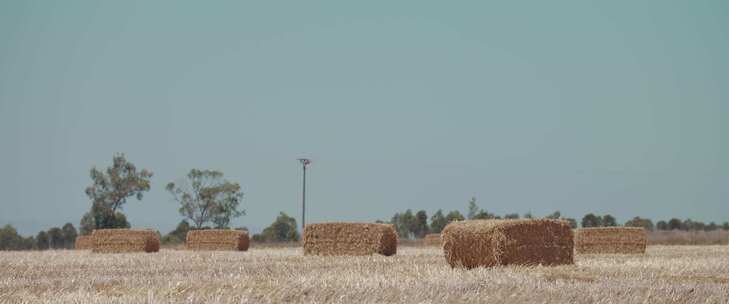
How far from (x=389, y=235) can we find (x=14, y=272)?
13.0 m

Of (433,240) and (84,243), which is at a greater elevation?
(433,240)

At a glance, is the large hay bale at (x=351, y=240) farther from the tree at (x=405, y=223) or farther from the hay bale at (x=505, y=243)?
the tree at (x=405, y=223)

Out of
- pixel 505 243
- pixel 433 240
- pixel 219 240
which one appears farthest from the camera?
pixel 433 240

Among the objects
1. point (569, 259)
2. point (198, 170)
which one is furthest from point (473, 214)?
point (569, 259)

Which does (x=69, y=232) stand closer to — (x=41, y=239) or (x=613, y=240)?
(x=41, y=239)

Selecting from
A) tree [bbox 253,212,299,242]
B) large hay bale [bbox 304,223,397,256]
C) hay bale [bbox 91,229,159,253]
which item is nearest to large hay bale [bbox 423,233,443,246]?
hay bale [bbox 91,229,159,253]

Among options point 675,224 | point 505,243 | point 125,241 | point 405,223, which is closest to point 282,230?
point 405,223

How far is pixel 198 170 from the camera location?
82938 millimetres

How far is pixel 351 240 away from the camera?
29.3m

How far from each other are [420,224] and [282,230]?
12659 millimetres

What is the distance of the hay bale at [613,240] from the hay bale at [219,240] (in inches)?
503

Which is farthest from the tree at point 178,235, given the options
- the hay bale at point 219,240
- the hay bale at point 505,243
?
the hay bale at point 505,243

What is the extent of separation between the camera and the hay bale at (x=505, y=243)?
1878 centimetres

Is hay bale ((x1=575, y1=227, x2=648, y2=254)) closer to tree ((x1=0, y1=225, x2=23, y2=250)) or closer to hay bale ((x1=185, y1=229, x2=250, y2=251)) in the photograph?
hay bale ((x1=185, y1=229, x2=250, y2=251))
